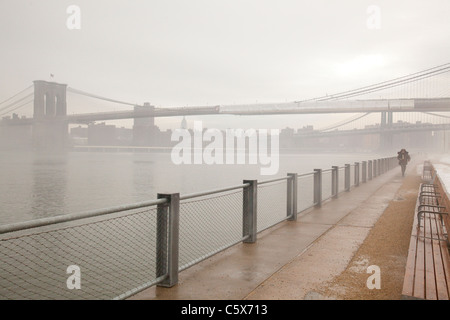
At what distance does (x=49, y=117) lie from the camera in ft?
262

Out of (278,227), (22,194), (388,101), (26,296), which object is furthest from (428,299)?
(388,101)

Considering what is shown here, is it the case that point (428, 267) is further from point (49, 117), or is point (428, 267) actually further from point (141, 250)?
point (49, 117)

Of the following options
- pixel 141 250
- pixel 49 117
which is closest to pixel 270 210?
pixel 141 250

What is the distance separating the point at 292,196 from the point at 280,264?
3241mm

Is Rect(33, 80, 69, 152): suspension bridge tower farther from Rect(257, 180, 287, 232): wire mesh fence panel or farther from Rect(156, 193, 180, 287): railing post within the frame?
Rect(156, 193, 180, 287): railing post

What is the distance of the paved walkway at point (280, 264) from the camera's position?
414 centimetres

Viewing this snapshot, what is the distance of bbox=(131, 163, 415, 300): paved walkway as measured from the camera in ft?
13.6

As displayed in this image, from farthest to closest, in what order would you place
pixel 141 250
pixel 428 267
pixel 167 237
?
1. pixel 141 250
2. pixel 167 237
3. pixel 428 267

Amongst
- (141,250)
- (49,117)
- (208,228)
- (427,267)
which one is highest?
(49,117)

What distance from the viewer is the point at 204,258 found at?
5.09m

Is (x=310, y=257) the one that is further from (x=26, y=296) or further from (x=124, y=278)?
(x=26, y=296)

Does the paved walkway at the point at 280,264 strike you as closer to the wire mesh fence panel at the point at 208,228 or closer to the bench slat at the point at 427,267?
the bench slat at the point at 427,267

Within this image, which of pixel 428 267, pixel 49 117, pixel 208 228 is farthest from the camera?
pixel 49 117
